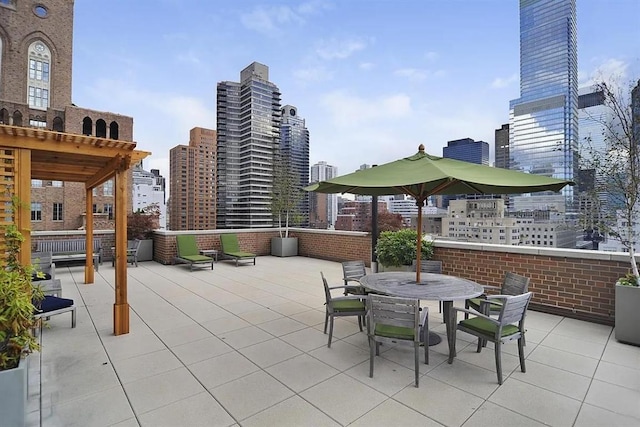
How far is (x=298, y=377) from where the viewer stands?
9.19 ft

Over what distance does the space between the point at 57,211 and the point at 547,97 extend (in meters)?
38.1

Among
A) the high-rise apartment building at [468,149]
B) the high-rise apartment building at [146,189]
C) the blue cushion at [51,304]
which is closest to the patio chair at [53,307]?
the blue cushion at [51,304]

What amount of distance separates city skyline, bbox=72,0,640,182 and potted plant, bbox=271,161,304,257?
278cm

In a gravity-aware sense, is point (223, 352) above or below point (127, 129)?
below

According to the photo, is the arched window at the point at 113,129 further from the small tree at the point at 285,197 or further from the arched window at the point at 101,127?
the small tree at the point at 285,197

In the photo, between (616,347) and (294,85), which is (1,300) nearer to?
(616,347)

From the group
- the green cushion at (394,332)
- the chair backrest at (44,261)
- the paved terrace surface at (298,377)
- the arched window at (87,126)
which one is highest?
the arched window at (87,126)

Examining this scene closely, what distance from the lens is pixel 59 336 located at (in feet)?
12.5

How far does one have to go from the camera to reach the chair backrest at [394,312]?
2.69 metres

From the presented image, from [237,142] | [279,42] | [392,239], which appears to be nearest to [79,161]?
[392,239]

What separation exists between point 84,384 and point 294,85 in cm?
1861

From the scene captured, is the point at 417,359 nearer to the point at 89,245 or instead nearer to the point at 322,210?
the point at 89,245

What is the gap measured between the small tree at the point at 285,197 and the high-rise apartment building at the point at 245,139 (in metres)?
2.19

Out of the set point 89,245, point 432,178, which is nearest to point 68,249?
point 89,245
